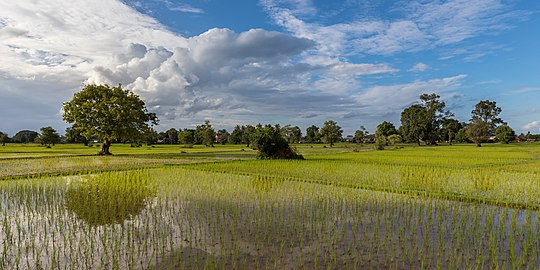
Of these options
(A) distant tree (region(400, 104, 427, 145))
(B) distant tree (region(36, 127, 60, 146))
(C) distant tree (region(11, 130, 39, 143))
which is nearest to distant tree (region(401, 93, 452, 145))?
(A) distant tree (region(400, 104, 427, 145))

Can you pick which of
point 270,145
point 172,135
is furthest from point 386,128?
point 270,145

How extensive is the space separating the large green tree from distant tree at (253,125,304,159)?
44.3 ft

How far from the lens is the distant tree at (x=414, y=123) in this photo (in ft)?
236

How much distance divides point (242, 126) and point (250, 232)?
3162 inches

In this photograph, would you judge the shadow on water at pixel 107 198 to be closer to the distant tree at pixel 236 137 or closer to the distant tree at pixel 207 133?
the distant tree at pixel 207 133

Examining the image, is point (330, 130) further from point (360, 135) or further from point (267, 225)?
point (267, 225)

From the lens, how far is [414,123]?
72.9 metres

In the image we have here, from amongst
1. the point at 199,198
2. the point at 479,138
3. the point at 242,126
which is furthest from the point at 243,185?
the point at 242,126

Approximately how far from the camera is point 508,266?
17.3 ft

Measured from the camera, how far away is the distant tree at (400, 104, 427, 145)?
236 ft

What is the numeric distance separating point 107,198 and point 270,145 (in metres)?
17.4

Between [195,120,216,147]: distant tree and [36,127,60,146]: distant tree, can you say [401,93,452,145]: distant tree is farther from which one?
[36,127,60,146]: distant tree

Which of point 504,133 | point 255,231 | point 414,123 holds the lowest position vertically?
point 255,231

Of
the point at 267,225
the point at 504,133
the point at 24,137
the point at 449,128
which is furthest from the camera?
the point at 24,137
